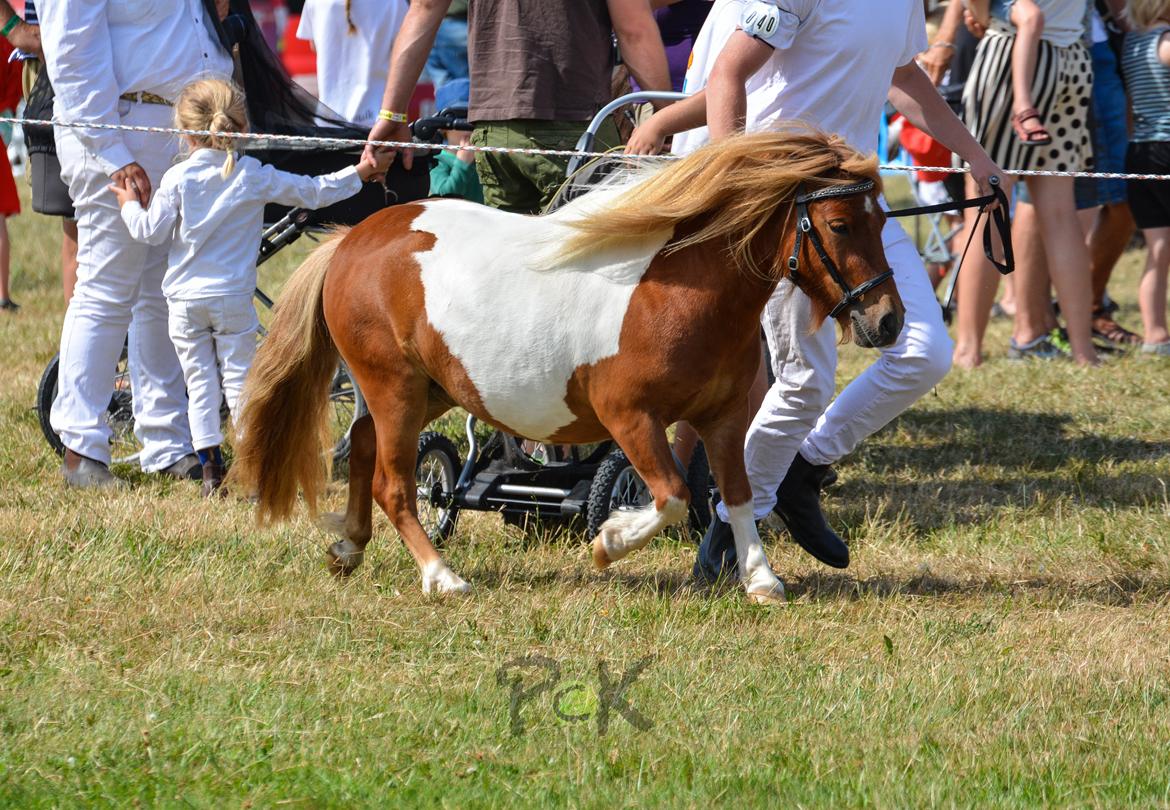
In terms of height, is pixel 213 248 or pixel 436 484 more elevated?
pixel 213 248

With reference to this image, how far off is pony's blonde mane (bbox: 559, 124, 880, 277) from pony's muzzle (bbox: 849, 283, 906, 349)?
0.29m

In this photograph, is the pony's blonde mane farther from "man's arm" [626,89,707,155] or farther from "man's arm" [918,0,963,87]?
"man's arm" [918,0,963,87]

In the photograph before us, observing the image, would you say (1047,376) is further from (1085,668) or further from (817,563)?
(1085,668)

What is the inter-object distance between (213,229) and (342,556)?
1.53 m

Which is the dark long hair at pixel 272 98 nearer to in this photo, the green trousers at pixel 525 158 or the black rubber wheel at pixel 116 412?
the green trousers at pixel 525 158

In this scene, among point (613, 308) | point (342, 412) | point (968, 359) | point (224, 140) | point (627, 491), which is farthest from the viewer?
point (968, 359)

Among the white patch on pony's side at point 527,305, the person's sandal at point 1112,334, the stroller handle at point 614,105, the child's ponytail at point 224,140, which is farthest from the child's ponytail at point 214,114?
the person's sandal at point 1112,334

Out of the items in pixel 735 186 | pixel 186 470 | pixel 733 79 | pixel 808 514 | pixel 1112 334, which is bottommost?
pixel 1112 334

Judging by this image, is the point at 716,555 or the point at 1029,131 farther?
the point at 1029,131

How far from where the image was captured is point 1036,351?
8719 mm

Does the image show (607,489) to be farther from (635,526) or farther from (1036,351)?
(1036,351)

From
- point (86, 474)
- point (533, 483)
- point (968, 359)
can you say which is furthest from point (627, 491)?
point (968, 359)

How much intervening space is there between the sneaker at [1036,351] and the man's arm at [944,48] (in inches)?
62.4

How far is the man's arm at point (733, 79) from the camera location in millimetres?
4242
